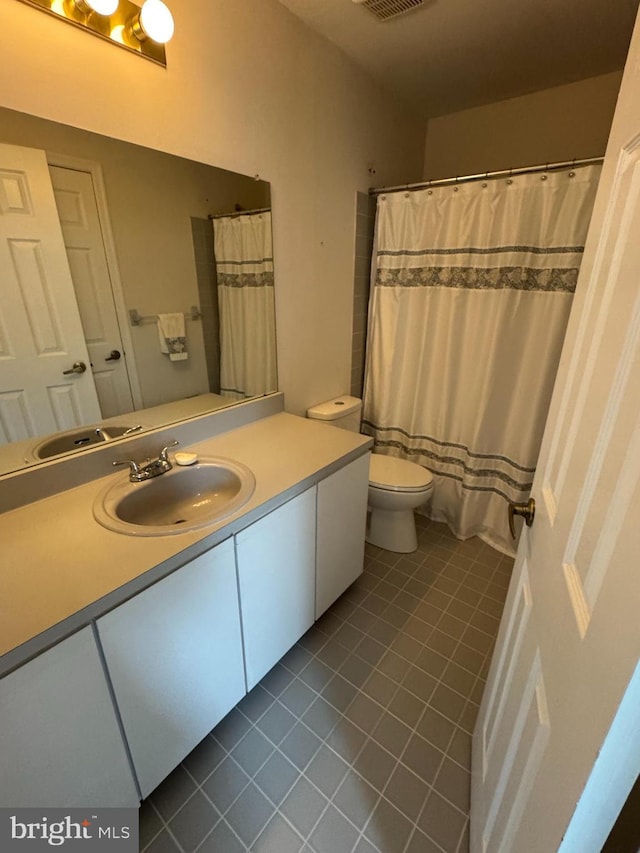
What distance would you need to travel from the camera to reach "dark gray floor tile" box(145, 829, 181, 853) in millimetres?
984

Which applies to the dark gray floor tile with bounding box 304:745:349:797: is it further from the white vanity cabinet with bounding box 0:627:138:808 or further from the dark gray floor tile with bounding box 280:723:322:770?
the white vanity cabinet with bounding box 0:627:138:808

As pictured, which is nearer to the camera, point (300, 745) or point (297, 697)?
point (300, 745)

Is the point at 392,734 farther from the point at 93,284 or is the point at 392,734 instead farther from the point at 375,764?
the point at 93,284

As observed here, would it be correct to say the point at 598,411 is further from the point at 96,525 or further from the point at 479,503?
the point at 479,503

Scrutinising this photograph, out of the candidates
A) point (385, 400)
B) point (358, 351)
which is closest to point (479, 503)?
point (385, 400)

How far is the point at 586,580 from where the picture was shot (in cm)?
51

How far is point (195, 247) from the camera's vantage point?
4.53ft

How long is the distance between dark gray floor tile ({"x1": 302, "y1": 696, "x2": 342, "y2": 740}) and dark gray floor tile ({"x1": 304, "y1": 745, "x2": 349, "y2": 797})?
0.06 metres

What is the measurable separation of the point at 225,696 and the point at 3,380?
1.09 meters

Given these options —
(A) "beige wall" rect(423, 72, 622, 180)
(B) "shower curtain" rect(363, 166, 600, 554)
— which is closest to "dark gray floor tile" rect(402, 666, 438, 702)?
(B) "shower curtain" rect(363, 166, 600, 554)

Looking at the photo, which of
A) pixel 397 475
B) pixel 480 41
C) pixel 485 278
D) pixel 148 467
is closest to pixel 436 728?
pixel 397 475

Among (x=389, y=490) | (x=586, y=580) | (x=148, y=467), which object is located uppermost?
(x=586, y=580)

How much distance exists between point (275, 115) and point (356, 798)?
2.29 metres

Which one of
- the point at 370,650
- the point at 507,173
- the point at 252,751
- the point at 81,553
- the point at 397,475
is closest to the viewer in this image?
the point at 81,553
